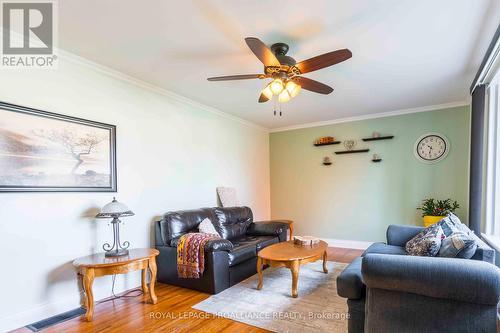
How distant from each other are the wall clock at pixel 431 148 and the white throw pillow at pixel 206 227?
152 inches

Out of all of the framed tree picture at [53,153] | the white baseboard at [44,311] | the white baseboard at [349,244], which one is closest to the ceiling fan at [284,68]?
the framed tree picture at [53,153]

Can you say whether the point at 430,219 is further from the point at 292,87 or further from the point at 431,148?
the point at 292,87

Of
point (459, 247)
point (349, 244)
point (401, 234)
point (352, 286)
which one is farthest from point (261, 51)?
point (349, 244)

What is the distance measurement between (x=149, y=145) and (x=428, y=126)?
472 centimetres

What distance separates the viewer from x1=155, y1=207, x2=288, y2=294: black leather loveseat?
3207 millimetres

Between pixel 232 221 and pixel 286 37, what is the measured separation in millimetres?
2941

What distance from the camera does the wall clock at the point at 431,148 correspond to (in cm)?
485

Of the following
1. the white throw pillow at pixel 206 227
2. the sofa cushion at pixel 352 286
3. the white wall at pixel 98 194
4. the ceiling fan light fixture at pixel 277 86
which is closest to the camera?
the sofa cushion at pixel 352 286

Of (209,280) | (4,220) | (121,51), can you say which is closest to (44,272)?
(4,220)

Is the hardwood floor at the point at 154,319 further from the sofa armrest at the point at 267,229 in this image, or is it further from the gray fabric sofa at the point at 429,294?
the sofa armrest at the point at 267,229

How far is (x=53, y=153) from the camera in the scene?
279 centimetres

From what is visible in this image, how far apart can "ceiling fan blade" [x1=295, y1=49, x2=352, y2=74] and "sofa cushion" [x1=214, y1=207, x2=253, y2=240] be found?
2.58 m

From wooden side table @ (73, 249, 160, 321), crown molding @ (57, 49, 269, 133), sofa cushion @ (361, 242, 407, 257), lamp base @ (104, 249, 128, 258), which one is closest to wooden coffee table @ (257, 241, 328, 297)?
sofa cushion @ (361, 242, 407, 257)

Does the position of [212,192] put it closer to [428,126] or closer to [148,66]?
[148,66]
